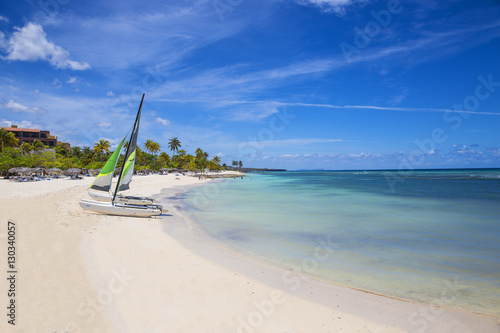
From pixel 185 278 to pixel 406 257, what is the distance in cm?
1073

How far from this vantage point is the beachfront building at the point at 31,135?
95.5m

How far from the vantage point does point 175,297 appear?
7.41 metres

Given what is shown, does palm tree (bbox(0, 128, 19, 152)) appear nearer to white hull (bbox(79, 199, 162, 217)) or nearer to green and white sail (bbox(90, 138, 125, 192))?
green and white sail (bbox(90, 138, 125, 192))

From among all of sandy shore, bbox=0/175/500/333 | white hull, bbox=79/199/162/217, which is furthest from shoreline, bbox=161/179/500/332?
white hull, bbox=79/199/162/217

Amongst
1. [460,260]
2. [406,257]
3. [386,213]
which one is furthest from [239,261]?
[386,213]

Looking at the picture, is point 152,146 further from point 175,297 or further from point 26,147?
point 175,297

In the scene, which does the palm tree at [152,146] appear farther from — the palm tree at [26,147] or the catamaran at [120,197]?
the catamaran at [120,197]

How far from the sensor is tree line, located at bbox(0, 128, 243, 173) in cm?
5084

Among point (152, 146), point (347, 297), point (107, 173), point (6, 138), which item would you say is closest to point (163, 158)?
point (152, 146)

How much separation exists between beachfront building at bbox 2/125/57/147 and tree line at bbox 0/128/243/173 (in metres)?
6.39

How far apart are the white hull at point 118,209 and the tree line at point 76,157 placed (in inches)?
1712

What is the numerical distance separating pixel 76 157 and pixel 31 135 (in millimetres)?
28911

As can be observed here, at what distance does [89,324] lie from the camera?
577 cm

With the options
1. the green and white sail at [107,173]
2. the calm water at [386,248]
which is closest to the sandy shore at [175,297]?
the calm water at [386,248]
